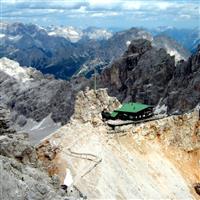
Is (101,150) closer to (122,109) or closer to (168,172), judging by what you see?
(168,172)

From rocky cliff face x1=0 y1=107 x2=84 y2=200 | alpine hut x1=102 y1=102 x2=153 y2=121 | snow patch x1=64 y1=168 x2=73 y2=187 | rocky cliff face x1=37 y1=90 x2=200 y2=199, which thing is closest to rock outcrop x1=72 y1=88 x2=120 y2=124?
rocky cliff face x1=37 y1=90 x2=200 y2=199

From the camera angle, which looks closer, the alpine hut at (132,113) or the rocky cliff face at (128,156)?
the rocky cliff face at (128,156)

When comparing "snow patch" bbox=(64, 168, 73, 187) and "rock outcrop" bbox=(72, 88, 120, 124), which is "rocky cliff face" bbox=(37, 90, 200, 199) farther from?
"snow patch" bbox=(64, 168, 73, 187)

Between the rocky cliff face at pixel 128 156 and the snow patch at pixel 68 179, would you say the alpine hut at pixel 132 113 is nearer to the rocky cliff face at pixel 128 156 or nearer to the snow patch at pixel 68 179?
the rocky cliff face at pixel 128 156

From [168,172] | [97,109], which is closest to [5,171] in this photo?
[168,172]

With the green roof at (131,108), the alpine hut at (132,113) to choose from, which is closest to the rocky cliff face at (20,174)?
the alpine hut at (132,113)

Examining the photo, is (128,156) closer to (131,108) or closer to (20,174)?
(131,108)
